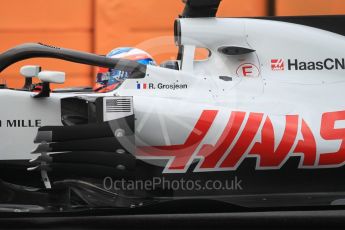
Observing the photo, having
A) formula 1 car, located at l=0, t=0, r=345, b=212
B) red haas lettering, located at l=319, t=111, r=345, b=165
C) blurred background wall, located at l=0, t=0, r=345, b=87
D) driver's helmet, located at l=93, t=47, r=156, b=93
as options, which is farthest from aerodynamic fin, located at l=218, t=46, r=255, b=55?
blurred background wall, located at l=0, t=0, r=345, b=87

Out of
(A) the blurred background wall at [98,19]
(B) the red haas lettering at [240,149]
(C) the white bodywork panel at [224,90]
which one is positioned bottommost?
(B) the red haas lettering at [240,149]

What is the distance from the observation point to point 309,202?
14.1 feet

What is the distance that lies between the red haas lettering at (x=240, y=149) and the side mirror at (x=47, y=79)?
714mm

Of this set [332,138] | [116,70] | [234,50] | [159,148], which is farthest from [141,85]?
[332,138]

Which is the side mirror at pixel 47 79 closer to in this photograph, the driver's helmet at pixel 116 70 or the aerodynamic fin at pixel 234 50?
the driver's helmet at pixel 116 70

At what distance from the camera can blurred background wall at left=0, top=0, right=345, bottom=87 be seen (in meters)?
8.72

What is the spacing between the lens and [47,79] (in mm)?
4211

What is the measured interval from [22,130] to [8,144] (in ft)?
0.44

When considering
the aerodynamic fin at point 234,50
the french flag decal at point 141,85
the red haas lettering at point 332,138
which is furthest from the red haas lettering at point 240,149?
the aerodynamic fin at point 234,50

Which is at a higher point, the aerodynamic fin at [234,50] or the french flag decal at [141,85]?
the aerodynamic fin at [234,50]

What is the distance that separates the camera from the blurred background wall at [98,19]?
8.72 metres

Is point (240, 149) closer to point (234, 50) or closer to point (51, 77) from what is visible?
point (234, 50)

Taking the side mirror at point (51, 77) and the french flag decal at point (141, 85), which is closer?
the side mirror at point (51, 77)

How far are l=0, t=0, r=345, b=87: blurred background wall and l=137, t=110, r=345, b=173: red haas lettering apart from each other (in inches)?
180
